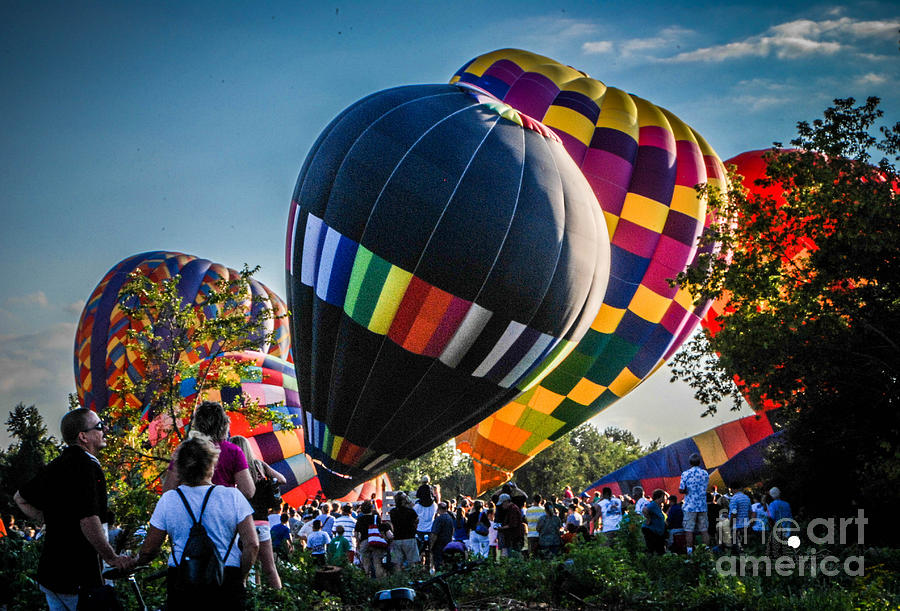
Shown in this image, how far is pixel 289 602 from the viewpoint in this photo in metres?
6.59

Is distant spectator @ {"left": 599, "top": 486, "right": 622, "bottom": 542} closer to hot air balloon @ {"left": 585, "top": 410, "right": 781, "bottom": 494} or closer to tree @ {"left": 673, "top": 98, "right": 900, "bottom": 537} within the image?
tree @ {"left": 673, "top": 98, "right": 900, "bottom": 537}

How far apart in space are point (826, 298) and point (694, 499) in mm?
4666

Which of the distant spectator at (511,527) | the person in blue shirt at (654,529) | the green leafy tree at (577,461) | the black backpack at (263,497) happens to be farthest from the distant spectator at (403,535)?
the green leafy tree at (577,461)

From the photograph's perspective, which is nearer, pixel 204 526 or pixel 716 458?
pixel 204 526

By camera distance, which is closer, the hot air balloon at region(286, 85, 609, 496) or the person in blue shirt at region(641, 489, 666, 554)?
the person in blue shirt at region(641, 489, 666, 554)

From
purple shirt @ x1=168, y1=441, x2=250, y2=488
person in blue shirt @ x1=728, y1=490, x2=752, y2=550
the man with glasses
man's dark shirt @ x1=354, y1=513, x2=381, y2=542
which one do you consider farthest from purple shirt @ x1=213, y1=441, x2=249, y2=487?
person in blue shirt @ x1=728, y1=490, x2=752, y2=550

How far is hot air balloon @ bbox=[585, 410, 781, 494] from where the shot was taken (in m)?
26.3

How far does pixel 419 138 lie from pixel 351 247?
2.05 m

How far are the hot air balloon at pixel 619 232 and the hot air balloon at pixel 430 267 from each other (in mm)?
4497

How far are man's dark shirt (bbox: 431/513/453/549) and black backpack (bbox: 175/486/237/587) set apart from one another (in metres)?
8.80

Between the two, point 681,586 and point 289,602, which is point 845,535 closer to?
point 681,586

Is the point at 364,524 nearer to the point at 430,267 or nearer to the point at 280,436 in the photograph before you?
the point at 430,267

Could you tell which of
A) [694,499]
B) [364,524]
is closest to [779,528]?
[694,499]

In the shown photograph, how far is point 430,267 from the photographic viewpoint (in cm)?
1269
